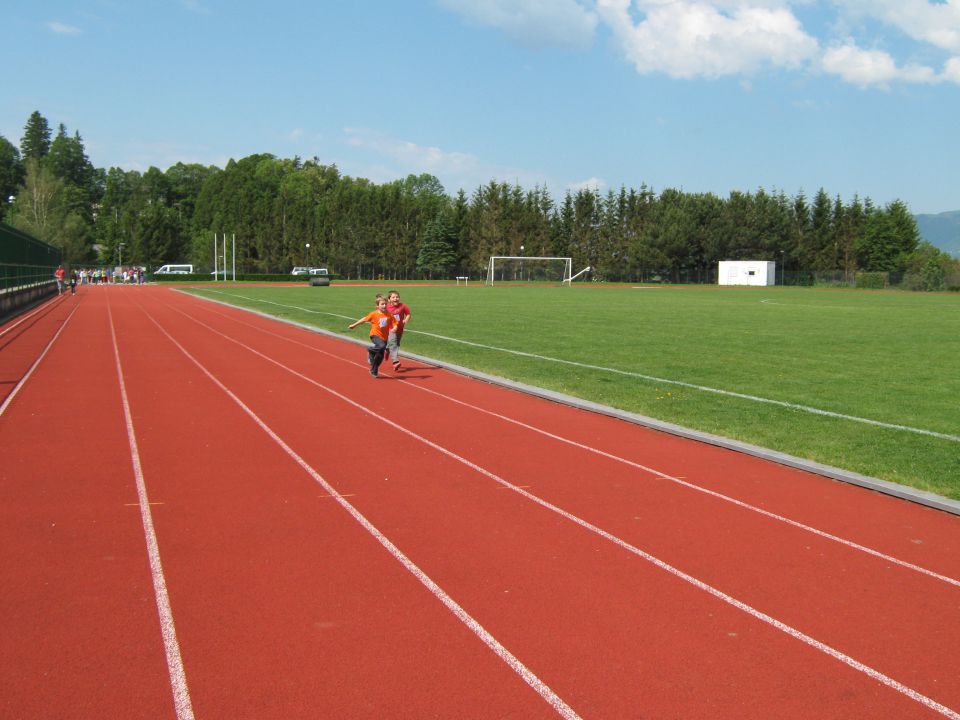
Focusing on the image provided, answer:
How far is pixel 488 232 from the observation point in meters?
107

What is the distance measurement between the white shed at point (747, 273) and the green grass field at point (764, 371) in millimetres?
57073

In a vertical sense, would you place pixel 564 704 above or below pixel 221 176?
below

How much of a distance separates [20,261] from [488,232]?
74455 mm

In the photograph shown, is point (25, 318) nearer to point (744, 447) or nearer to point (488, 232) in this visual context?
point (744, 447)

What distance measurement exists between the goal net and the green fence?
53.0 m

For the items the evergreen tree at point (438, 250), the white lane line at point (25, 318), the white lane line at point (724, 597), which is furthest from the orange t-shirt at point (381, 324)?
the evergreen tree at point (438, 250)

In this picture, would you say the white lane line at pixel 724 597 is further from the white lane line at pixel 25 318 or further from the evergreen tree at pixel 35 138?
the evergreen tree at pixel 35 138

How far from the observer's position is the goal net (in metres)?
95.0

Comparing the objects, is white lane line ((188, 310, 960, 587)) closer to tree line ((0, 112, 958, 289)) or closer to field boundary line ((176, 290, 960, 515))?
field boundary line ((176, 290, 960, 515))

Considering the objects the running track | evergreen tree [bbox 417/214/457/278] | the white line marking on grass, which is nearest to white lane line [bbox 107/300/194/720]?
the running track

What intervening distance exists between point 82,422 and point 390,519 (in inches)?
227

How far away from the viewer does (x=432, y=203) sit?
117m

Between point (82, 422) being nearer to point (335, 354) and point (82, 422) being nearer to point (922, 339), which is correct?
point (335, 354)

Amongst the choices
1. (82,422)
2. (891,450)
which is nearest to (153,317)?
(82,422)
